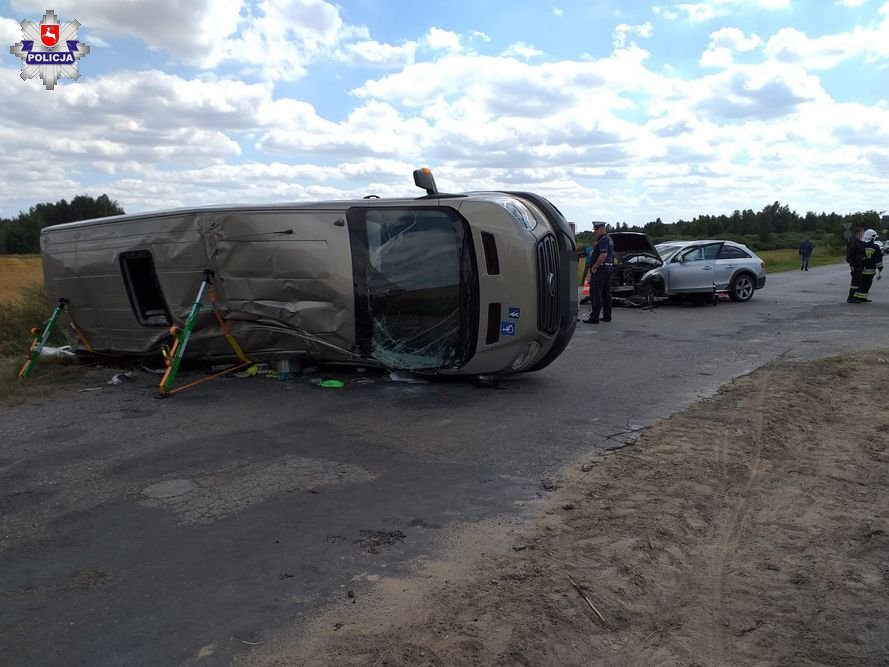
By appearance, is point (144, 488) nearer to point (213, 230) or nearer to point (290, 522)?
point (290, 522)

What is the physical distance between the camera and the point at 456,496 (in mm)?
4621

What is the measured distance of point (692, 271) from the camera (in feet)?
55.2

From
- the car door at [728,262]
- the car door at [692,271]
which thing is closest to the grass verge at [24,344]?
the car door at [692,271]

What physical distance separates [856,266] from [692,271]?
373 cm

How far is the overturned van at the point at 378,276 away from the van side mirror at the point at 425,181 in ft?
0.05

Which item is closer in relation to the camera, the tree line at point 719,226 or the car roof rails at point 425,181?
the car roof rails at point 425,181

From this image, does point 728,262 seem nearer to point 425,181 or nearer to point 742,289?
point 742,289

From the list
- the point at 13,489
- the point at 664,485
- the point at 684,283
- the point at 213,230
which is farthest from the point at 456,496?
the point at 684,283

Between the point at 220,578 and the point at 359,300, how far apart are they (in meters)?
4.47

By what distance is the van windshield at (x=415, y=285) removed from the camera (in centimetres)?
738

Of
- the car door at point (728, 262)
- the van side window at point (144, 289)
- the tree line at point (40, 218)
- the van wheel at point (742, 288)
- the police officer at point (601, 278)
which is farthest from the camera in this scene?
the tree line at point (40, 218)

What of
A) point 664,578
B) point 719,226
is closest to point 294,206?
point 664,578

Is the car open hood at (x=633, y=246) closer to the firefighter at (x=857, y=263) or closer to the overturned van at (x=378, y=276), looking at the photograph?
the firefighter at (x=857, y=263)

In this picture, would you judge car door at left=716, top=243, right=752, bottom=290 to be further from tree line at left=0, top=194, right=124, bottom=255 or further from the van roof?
tree line at left=0, top=194, right=124, bottom=255
